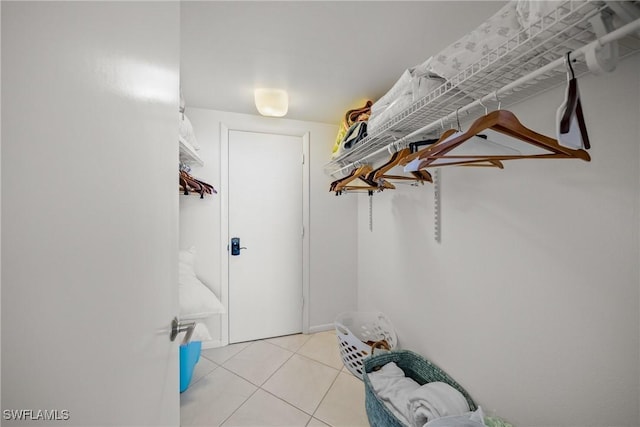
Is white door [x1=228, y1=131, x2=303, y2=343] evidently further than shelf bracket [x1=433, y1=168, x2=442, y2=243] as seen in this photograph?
Yes

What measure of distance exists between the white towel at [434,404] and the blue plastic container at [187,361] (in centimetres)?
134

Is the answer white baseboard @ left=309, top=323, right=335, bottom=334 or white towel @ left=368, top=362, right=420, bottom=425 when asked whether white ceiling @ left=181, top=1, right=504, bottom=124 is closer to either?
white towel @ left=368, top=362, right=420, bottom=425

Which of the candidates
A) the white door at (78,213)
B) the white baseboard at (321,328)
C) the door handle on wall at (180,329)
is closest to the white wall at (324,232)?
the white baseboard at (321,328)

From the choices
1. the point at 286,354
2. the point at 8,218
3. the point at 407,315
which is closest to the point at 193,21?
the point at 8,218

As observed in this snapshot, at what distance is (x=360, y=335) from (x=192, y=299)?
1435 millimetres

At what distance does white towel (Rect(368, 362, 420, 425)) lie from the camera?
1206 millimetres

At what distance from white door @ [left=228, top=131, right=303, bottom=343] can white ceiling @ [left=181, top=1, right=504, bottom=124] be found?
575 millimetres

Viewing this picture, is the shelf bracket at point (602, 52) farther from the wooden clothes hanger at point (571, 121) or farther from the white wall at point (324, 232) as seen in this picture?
the white wall at point (324, 232)

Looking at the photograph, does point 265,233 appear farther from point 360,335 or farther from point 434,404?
point 434,404

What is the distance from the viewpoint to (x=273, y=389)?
1641mm

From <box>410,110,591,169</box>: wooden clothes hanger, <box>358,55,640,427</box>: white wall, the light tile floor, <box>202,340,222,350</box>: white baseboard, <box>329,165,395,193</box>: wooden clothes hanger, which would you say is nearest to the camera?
<box>410,110,591,169</box>: wooden clothes hanger

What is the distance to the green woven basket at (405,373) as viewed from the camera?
114 cm

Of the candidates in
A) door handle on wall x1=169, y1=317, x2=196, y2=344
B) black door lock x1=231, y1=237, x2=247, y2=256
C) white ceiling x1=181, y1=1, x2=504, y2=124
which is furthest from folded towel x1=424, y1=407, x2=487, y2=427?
black door lock x1=231, y1=237, x2=247, y2=256

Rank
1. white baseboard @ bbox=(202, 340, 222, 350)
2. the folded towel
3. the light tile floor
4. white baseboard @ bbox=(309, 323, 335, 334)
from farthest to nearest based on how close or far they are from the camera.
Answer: white baseboard @ bbox=(309, 323, 335, 334), white baseboard @ bbox=(202, 340, 222, 350), the light tile floor, the folded towel
